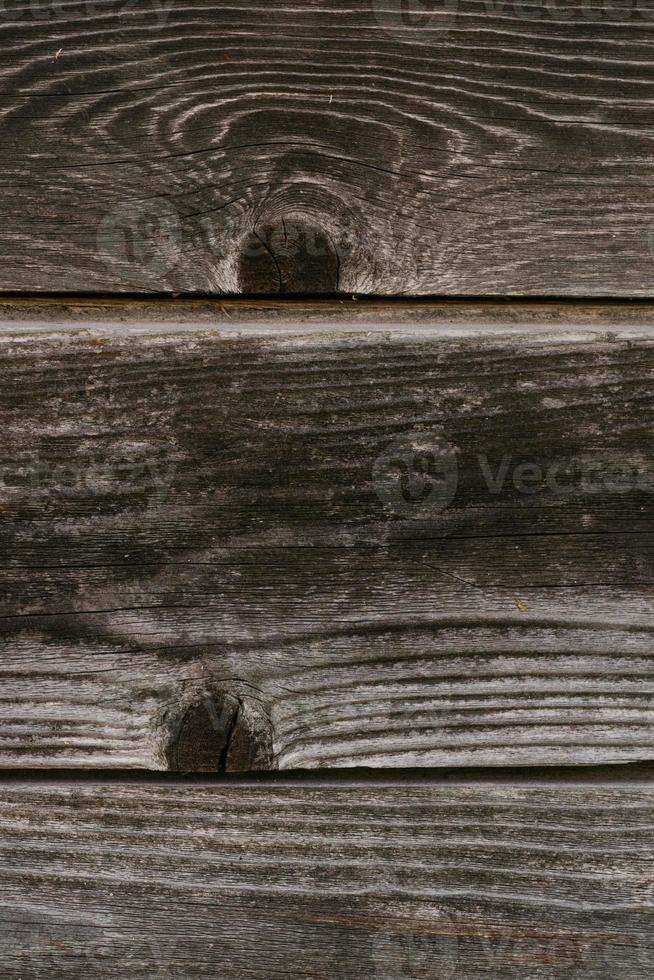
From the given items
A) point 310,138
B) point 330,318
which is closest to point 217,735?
point 330,318

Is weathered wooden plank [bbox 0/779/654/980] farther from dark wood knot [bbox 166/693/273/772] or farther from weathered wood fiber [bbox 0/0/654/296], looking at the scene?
weathered wood fiber [bbox 0/0/654/296]

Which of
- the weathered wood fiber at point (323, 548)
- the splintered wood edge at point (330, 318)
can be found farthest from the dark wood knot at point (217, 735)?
the splintered wood edge at point (330, 318)

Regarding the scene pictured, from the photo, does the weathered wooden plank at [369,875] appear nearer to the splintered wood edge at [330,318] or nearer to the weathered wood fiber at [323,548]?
the weathered wood fiber at [323,548]

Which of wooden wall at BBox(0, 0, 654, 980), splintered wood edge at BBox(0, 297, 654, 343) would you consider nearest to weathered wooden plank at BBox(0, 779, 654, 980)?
wooden wall at BBox(0, 0, 654, 980)

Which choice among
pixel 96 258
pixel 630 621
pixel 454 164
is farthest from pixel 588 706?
pixel 96 258

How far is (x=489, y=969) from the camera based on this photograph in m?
0.89

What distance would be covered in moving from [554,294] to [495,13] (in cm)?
30

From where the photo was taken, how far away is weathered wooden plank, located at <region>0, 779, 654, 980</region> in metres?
0.89

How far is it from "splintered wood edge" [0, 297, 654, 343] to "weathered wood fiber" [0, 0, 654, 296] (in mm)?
23

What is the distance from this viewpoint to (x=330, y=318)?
819 mm

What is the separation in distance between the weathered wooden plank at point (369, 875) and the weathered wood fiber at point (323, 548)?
6 centimetres

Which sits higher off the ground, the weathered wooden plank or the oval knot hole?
the oval knot hole

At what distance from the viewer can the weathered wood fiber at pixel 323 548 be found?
0.80 metres

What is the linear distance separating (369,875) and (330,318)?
0.69 metres
